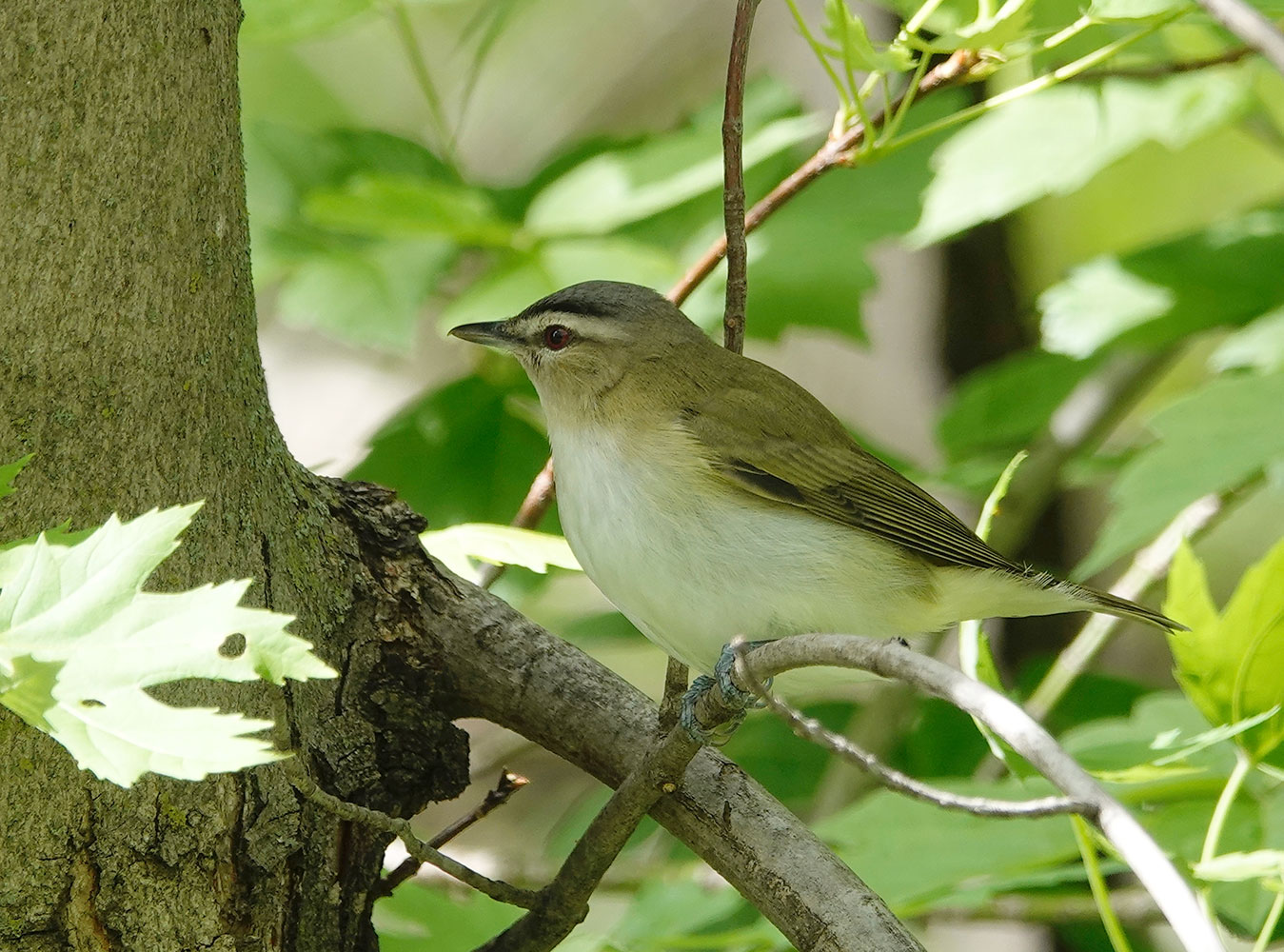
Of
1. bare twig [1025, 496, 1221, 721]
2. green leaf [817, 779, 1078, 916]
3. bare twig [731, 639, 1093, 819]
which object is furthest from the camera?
bare twig [1025, 496, 1221, 721]

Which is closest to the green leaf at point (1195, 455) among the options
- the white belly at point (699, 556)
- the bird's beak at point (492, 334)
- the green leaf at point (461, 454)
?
the white belly at point (699, 556)

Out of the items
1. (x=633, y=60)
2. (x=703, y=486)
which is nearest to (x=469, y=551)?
(x=703, y=486)

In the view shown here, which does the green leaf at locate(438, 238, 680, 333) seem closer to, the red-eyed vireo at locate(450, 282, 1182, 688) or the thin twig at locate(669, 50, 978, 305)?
the red-eyed vireo at locate(450, 282, 1182, 688)

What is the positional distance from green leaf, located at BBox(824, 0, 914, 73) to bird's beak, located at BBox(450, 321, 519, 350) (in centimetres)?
137

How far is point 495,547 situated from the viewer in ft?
7.29

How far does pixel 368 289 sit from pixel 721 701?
1796mm

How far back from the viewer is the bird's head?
118 inches

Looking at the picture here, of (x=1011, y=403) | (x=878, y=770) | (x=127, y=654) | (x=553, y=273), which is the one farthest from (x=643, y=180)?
(x=127, y=654)

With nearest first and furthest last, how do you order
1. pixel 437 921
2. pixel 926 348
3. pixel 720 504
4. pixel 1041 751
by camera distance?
1. pixel 1041 751
2. pixel 720 504
3. pixel 437 921
4. pixel 926 348

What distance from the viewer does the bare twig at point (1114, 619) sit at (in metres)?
3.55

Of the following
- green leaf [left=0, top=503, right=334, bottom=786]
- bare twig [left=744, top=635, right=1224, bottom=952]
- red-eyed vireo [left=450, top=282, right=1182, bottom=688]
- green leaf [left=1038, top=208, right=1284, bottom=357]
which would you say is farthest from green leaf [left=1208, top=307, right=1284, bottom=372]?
green leaf [left=0, top=503, right=334, bottom=786]

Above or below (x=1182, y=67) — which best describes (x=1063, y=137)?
above

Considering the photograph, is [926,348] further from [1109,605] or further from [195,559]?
[195,559]

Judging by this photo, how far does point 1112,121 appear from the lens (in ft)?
11.5
